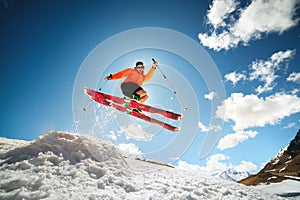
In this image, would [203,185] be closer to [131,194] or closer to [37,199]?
[131,194]

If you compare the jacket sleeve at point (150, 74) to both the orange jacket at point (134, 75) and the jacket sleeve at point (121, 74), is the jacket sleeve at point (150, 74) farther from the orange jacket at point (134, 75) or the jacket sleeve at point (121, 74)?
the jacket sleeve at point (121, 74)

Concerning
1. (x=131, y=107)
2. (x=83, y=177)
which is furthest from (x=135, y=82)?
(x=83, y=177)

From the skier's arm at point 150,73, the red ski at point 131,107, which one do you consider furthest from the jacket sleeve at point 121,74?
the red ski at point 131,107

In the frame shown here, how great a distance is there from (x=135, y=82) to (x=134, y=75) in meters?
0.45

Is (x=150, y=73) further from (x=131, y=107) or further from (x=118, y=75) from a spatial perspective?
(x=131, y=107)

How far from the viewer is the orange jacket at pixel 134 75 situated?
12914 millimetres

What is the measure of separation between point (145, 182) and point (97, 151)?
2.67m

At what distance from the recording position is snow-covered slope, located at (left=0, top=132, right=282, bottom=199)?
6539mm

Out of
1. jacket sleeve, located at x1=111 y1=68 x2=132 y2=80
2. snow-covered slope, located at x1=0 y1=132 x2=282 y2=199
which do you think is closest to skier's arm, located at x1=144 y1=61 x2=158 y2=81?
jacket sleeve, located at x1=111 y1=68 x2=132 y2=80

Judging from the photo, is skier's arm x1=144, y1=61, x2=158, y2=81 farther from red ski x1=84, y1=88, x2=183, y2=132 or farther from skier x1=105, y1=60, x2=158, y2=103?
red ski x1=84, y1=88, x2=183, y2=132

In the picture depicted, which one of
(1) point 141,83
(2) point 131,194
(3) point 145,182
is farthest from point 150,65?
(2) point 131,194

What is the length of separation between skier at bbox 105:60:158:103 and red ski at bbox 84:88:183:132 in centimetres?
45

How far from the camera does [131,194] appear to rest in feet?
25.1

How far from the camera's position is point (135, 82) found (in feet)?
42.2
